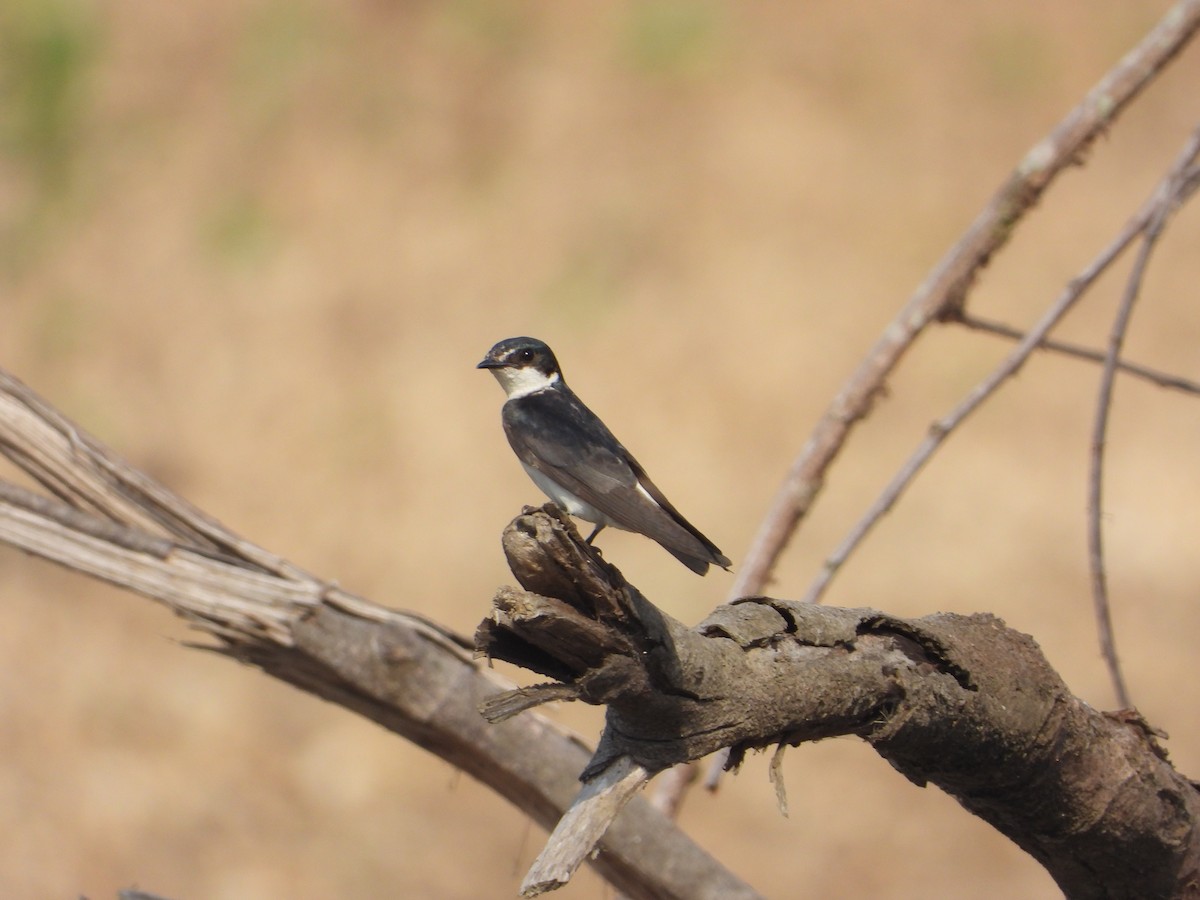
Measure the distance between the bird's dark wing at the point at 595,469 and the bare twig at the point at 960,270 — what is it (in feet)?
1.80

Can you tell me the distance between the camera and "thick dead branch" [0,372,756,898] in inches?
128

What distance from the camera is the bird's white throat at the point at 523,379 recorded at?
169 inches

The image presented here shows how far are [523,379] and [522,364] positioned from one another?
0.37 feet

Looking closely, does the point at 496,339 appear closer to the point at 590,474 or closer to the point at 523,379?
the point at 523,379

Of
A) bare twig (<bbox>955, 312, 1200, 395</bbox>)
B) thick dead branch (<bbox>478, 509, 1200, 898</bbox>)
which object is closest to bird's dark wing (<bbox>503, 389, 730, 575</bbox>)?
thick dead branch (<bbox>478, 509, 1200, 898</bbox>)

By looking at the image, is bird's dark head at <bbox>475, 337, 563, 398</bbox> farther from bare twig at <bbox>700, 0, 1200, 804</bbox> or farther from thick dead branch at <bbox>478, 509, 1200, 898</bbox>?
thick dead branch at <bbox>478, 509, 1200, 898</bbox>

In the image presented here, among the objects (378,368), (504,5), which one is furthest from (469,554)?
(504,5)

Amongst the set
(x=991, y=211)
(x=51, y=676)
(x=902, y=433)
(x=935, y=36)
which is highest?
(x=935, y=36)

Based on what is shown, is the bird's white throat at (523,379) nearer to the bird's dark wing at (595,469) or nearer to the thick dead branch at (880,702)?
the bird's dark wing at (595,469)

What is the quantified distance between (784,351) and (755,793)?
299cm

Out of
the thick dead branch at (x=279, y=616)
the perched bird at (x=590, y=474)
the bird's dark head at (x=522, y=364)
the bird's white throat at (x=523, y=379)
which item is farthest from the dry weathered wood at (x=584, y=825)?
the bird's white throat at (x=523, y=379)

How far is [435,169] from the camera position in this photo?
11.2 meters

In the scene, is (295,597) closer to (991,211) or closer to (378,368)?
(991,211)

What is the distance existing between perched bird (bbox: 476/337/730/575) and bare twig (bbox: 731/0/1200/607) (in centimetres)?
54
